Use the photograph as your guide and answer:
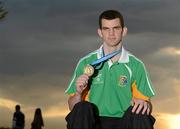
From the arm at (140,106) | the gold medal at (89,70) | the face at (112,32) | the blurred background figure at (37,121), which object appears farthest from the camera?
the blurred background figure at (37,121)

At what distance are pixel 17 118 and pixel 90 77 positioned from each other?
19542mm

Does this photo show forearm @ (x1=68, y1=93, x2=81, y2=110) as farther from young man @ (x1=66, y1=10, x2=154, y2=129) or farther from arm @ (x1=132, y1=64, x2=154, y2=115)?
arm @ (x1=132, y1=64, x2=154, y2=115)

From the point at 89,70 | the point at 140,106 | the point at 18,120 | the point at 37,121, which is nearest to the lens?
the point at 140,106

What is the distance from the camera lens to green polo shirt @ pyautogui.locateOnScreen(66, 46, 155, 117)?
814 cm

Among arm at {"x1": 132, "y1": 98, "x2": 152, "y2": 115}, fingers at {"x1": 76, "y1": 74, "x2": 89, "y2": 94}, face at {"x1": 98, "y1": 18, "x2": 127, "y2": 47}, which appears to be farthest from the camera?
face at {"x1": 98, "y1": 18, "x2": 127, "y2": 47}

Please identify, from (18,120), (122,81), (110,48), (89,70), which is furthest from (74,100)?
(18,120)

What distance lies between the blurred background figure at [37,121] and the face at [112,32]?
2018 centimetres

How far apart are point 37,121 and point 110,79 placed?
2024 centimetres

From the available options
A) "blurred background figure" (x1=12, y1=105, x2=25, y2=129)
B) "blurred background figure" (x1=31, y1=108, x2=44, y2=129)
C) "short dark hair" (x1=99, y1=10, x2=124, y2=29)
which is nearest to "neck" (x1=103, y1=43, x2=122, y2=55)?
"short dark hair" (x1=99, y1=10, x2=124, y2=29)

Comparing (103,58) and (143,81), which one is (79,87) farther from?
(143,81)

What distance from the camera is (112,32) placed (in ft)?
27.2

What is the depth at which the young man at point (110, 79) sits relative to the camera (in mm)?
8008

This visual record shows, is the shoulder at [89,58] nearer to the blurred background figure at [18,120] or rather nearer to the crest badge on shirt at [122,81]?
the crest badge on shirt at [122,81]

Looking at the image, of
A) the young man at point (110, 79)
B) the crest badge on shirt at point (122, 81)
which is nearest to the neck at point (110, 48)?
the young man at point (110, 79)
